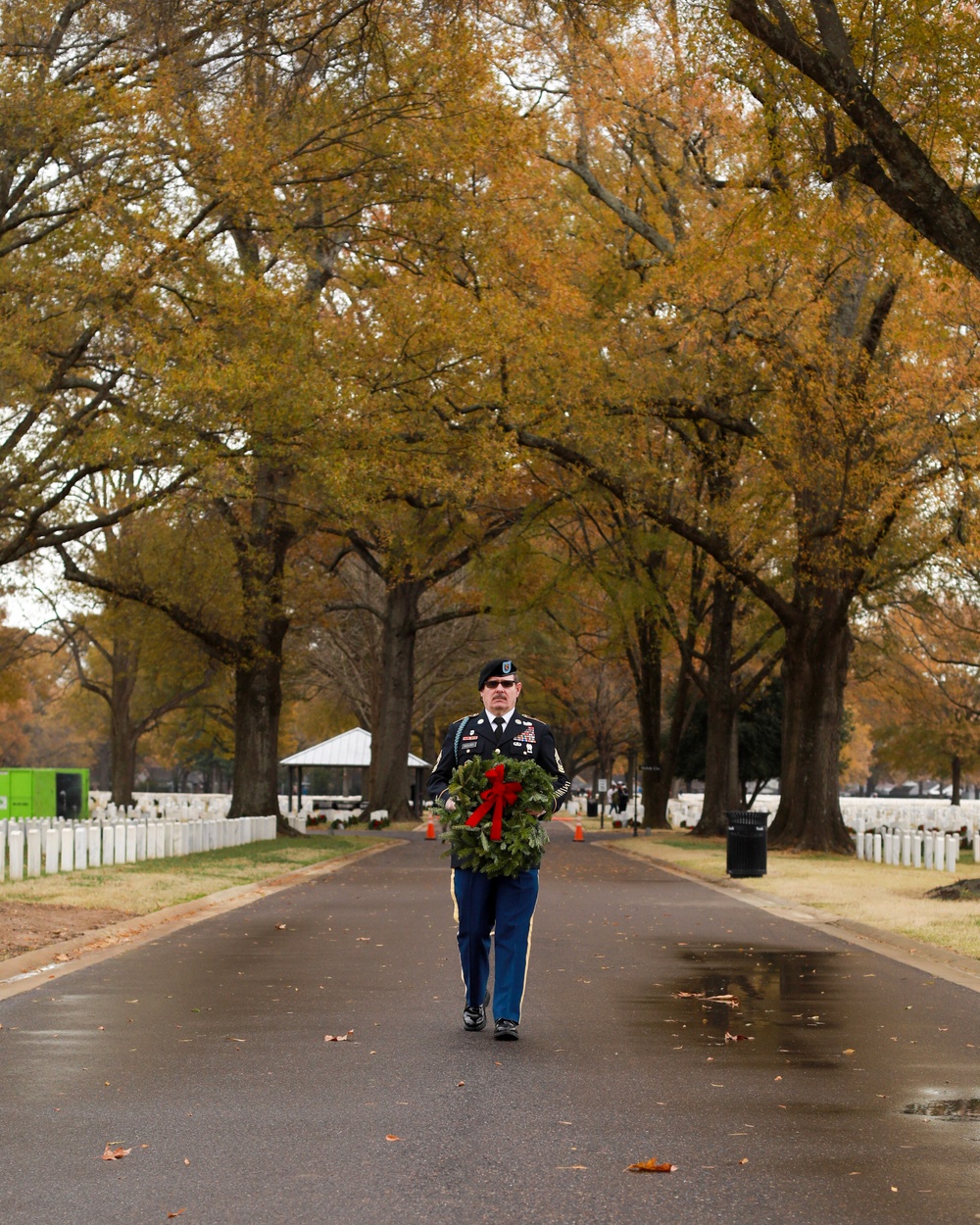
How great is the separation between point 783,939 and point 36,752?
10323 centimetres

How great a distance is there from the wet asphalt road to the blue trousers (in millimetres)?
310

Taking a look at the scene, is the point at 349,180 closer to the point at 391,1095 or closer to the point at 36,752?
the point at 391,1095

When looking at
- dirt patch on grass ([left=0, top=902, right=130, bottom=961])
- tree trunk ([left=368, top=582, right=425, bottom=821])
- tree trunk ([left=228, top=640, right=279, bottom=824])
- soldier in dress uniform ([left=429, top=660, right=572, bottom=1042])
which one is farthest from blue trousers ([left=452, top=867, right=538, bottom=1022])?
tree trunk ([left=368, top=582, right=425, bottom=821])

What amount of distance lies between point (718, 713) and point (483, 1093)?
3521 cm

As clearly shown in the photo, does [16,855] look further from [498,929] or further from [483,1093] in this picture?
[483,1093]

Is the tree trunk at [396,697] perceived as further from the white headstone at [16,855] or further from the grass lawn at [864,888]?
the white headstone at [16,855]

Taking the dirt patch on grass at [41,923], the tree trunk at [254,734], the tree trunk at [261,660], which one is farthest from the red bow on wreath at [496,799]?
the tree trunk at [254,734]

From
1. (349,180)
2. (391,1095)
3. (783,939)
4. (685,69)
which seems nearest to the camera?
(391,1095)

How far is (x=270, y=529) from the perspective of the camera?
35812mm

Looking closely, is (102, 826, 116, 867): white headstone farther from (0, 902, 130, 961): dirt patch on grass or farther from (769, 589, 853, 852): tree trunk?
(769, 589, 853, 852): tree trunk

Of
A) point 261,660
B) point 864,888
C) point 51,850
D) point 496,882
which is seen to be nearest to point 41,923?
point 496,882

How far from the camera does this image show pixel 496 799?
8828 mm

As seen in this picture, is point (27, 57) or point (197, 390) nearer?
point (27, 57)

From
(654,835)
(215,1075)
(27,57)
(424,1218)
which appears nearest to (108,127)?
(27,57)
